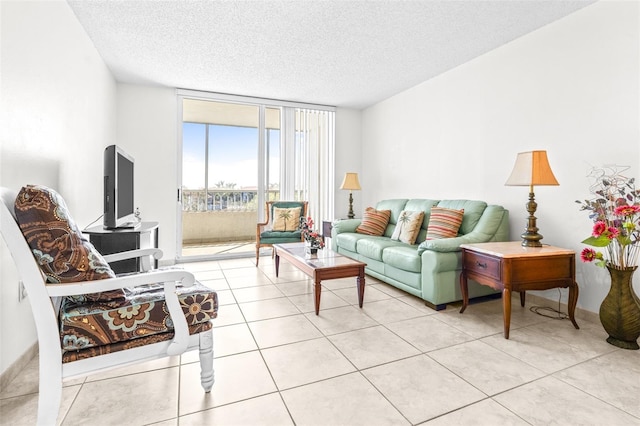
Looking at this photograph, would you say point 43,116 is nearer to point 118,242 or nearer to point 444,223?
point 118,242

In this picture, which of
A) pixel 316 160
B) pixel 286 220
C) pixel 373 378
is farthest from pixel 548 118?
pixel 316 160

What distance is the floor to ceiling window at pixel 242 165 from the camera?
5.37 meters

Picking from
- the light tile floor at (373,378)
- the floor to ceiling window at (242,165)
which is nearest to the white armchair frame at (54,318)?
the light tile floor at (373,378)

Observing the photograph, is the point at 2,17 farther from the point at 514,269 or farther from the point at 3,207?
the point at 514,269

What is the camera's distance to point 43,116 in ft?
7.20

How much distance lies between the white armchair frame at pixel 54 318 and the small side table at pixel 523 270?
212 centimetres

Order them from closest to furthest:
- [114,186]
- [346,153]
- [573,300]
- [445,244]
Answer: [573,300] → [114,186] → [445,244] → [346,153]

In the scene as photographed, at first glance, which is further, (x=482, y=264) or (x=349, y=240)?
(x=349, y=240)

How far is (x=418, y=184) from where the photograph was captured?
4512mm

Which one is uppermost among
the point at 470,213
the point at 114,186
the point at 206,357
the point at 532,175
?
the point at 532,175

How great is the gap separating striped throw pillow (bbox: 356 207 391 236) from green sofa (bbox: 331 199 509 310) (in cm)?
25

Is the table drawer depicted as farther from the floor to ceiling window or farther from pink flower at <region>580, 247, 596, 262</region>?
the floor to ceiling window

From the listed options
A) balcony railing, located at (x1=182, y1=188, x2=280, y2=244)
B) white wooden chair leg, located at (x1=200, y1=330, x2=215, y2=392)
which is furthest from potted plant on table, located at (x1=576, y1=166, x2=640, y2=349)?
balcony railing, located at (x1=182, y1=188, x2=280, y2=244)

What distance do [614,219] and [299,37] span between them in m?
3.04
